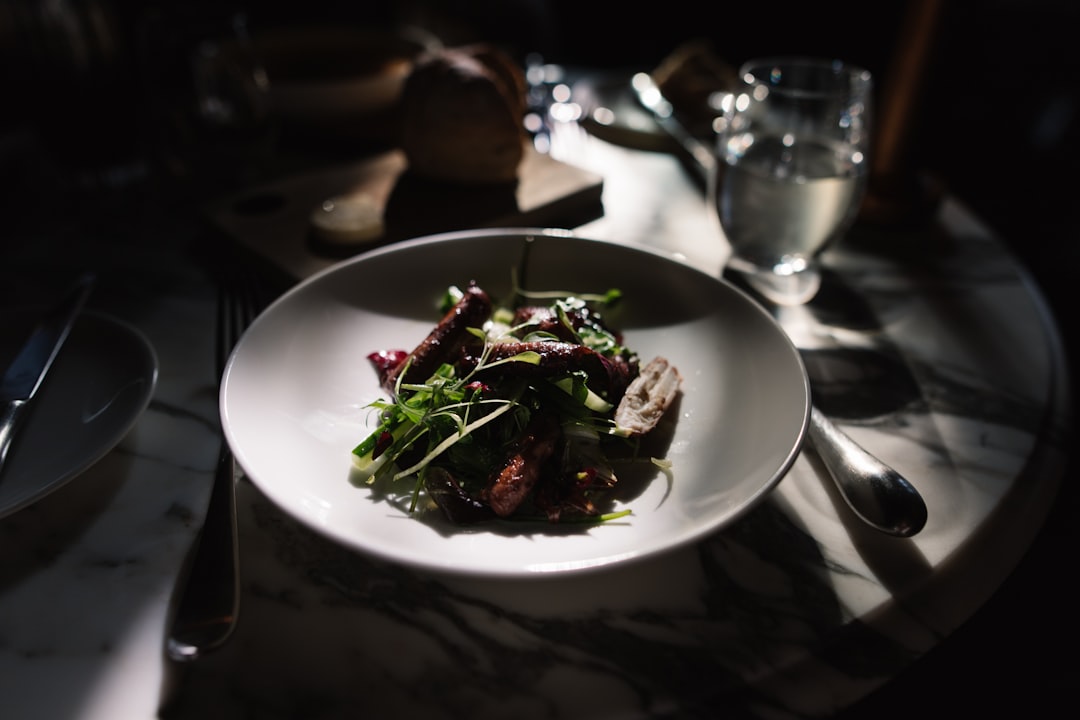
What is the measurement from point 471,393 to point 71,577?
0.54 m

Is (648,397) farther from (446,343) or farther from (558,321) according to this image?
(446,343)

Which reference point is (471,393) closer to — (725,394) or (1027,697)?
(725,394)

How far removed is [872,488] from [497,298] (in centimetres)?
73

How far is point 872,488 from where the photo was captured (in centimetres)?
87

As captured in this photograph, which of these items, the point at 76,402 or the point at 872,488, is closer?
the point at 872,488

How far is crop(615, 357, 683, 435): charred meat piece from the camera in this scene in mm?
954

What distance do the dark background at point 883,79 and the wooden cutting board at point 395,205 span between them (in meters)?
0.54

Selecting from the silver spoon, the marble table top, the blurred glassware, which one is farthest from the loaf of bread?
the silver spoon

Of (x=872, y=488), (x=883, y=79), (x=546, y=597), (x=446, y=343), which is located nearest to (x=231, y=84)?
(x=446, y=343)

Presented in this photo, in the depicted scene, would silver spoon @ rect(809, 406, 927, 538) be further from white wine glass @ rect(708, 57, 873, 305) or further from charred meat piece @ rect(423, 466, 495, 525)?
white wine glass @ rect(708, 57, 873, 305)

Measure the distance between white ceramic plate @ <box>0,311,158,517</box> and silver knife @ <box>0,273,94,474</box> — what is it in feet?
0.10

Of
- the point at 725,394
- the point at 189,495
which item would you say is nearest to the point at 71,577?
the point at 189,495

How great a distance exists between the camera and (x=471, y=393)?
965 millimetres

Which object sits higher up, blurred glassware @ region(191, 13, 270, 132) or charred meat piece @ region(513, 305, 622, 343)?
blurred glassware @ region(191, 13, 270, 132)
